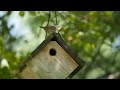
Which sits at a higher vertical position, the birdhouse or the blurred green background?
the birdhouse

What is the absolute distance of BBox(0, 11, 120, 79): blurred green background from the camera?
12.5 ft

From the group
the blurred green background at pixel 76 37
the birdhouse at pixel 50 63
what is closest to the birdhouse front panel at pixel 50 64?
the birdhouse at pixel 50 63

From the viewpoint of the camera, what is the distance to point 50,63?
2.00 meters

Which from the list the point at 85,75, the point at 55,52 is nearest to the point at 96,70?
the point at 85,75

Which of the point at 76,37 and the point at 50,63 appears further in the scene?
the point at 76,37

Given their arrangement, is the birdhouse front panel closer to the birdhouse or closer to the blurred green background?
the birdhouse

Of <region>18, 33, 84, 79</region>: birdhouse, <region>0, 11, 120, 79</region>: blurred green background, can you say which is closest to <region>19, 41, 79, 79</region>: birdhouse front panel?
<region>18, 33, 84, 79</region>: birdhouse

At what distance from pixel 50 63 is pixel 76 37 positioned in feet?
7.59

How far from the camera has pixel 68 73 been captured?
1997 mm

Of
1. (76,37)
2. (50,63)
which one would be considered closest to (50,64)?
(50,63)

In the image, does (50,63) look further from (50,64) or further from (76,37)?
(76,37)

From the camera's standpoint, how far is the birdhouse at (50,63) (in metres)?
1.98
